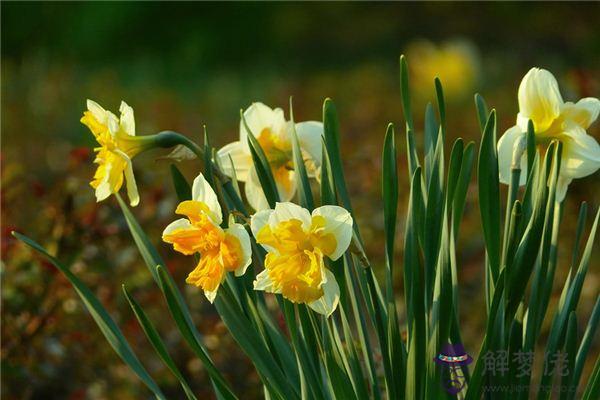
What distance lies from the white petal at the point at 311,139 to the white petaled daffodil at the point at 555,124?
0.83 feet

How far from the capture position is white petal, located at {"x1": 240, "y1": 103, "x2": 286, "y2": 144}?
4.59 ft

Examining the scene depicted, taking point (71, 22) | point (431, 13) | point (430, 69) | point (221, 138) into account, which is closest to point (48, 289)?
point (221, 138)

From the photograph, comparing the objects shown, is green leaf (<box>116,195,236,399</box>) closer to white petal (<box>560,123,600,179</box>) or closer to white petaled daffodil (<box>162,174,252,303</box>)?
white petaled daffodil (<box>162,174,252,303</box>)

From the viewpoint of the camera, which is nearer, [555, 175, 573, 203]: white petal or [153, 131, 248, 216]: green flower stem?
[153, 131, 248, 216]: green flower stem

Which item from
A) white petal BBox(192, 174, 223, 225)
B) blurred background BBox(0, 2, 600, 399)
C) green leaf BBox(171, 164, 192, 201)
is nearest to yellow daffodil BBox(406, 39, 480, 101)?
blurred background BBox(0, 2, 600, 399)

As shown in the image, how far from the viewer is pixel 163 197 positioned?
235 cm

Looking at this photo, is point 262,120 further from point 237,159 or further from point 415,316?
point 415,316

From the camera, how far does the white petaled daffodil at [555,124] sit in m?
1.33

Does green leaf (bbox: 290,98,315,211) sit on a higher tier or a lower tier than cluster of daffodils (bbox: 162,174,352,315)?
higher

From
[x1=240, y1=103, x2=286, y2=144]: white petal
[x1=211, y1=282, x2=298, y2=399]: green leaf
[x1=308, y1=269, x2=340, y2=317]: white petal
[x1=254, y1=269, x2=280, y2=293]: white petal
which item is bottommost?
[x1=211, y1=282, x2=298, y2=399]: green leaf

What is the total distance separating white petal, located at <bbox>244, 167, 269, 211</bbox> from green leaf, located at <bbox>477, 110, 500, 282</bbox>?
311 mm

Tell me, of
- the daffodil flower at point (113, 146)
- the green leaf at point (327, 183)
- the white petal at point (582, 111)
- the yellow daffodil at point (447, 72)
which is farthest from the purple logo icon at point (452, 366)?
the yellow daffodil at point (447, 72)

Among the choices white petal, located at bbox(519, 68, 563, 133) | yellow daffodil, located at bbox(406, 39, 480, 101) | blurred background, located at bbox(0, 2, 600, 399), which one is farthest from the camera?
yellow daffodil, located at bbox(406, 39, 480, 101)

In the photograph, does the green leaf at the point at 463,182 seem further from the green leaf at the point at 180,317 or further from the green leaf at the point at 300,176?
the green leaf at the point at 180,317
